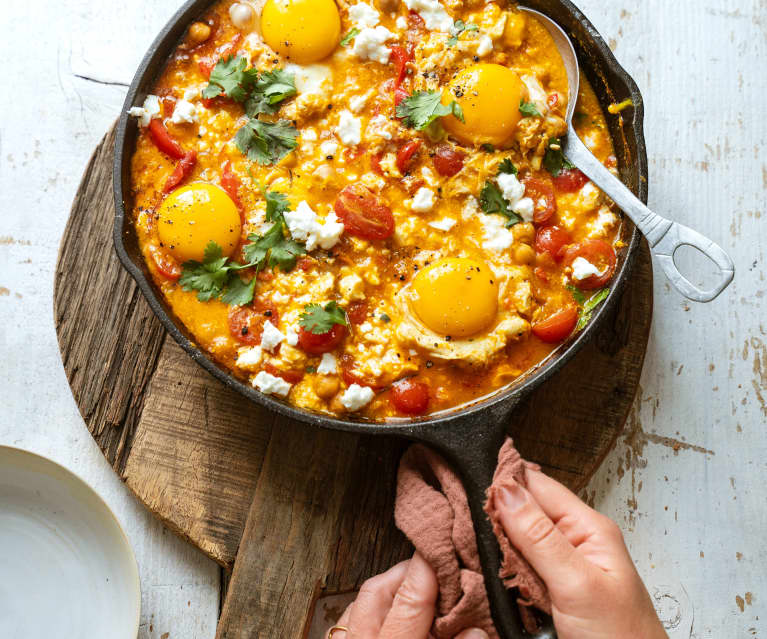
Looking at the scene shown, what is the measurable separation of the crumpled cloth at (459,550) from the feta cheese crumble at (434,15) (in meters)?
2.19

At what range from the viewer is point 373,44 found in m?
3.92

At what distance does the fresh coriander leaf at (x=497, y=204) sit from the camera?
3.86m

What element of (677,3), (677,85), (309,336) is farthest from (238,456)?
(677,3)


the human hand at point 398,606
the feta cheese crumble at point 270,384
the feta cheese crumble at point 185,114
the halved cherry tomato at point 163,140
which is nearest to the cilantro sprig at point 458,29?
the feta cheese crumble at point 185,114

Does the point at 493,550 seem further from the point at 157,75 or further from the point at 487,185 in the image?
the point at 157,75

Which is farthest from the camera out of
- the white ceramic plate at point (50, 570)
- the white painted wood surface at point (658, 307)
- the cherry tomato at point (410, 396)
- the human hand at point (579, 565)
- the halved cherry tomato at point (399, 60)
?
the white painted wood surface at point (658, 307)

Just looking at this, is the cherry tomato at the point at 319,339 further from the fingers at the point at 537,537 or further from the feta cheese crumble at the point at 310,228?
the fingers at the point at 537,537

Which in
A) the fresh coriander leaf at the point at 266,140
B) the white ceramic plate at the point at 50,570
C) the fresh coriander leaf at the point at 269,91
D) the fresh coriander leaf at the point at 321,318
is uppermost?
the fresh coriander leaf at the point at 269,91

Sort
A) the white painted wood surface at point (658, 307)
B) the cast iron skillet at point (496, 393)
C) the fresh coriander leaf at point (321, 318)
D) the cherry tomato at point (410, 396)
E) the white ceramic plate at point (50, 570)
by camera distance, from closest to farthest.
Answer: the cast iron skillet at point (496, 393)
the fresh coriander leaf at point (321, 318)
the cherry tomato at point (410, 396)
the white ceramic plate at point (50, 570)
the white painted wood surface at point (658, 307)

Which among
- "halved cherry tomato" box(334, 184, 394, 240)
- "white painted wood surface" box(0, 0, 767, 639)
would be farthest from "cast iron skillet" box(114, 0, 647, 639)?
"halved cherry tomato" box(334, 184, 394, 240)

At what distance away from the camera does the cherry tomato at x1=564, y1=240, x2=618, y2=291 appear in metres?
3.89

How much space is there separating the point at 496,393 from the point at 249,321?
129cm

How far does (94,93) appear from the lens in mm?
4562

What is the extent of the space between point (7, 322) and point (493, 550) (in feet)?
10.1
